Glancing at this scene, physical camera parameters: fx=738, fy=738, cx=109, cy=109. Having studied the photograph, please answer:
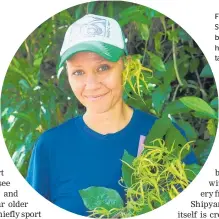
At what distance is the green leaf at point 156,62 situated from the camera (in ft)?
4.64

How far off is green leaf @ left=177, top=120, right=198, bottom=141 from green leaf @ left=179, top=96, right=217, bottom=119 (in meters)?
0.04

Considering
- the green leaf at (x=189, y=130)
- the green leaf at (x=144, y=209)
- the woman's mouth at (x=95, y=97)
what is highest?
the woman's mouth at (x=95, y=97)

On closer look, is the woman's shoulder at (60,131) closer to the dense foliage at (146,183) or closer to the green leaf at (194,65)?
the dense foliage at (146,183)

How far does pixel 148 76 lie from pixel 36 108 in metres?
0.23

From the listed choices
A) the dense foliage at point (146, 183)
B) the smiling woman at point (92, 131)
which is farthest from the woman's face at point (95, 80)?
the dense foliage at point (146, 183)

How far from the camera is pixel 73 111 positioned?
1434mm

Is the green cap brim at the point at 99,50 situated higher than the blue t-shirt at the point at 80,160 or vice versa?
the green cap brim at the point at 99,50

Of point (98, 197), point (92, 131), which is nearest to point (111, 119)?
point (92, 131)

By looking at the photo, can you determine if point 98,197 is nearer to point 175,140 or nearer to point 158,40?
point 175,140

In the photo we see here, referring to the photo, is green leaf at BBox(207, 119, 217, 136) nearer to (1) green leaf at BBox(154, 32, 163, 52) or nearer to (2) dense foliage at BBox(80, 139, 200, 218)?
(2) dense foliage at BBox(80, 139, 200, 218)

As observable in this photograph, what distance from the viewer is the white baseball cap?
136 cm

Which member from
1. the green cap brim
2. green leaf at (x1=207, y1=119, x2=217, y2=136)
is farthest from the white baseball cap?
green leaf at (x1=207, y1=119, x2=217, y2=136)

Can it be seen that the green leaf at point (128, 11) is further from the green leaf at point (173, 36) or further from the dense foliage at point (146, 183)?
the dense foliage at point (146, 183)

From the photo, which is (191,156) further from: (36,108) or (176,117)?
(36,108)
